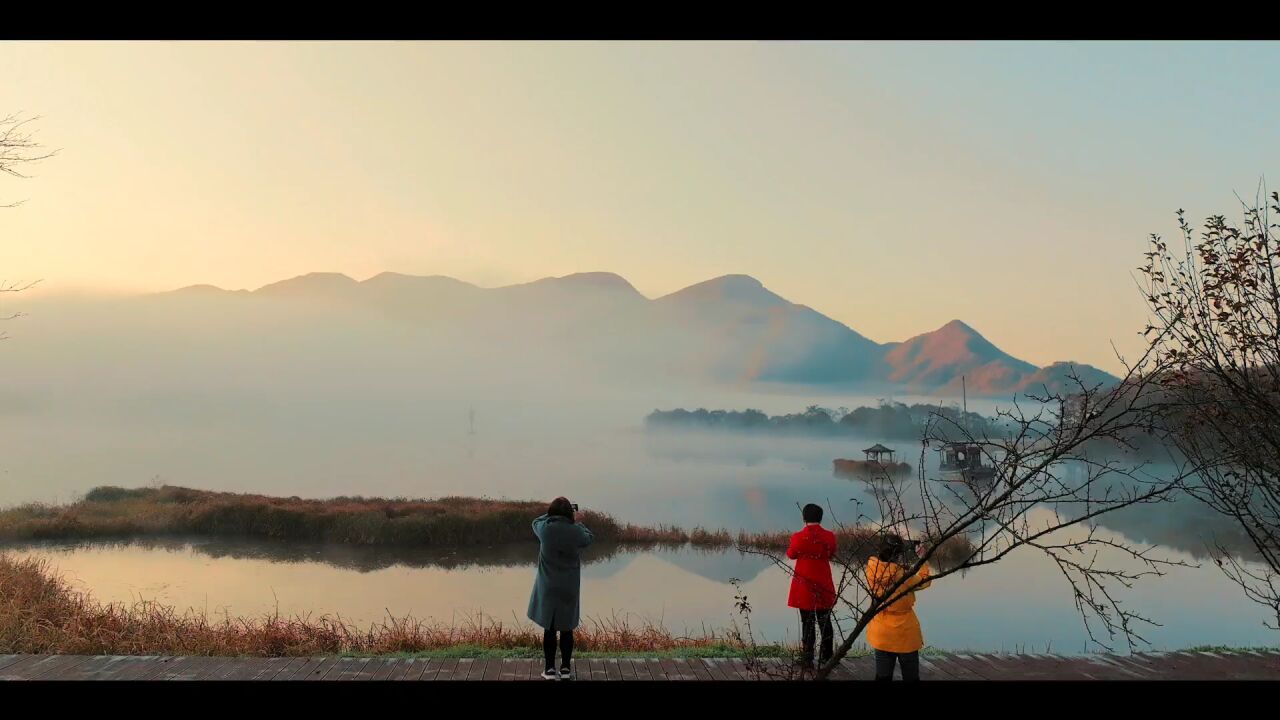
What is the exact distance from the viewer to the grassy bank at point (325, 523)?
2795 centimetres

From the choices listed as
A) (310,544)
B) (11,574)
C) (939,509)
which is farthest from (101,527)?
(939,509)

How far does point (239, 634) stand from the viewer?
33.4 ft

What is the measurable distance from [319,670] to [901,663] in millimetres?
4807

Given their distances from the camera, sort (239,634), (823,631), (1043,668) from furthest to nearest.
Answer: (239,634) < (1043,668) < (823,631)

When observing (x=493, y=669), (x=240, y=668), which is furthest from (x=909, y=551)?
(x=240, y=668)

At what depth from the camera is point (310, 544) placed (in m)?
27.8

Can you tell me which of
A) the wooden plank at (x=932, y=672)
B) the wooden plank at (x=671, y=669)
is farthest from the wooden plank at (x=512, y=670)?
the wooden plank at (x=932, y=672)

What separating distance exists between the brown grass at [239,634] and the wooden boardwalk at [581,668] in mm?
632

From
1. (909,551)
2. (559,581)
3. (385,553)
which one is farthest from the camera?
(385,553)

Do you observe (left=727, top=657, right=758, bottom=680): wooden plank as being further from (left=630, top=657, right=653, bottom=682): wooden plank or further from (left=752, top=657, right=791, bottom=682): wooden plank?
(left=630, top=657, right=653, bottom=682): wooden plank

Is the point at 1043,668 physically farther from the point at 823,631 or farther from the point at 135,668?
the point at 135,668

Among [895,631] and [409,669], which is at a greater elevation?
[895,631]
